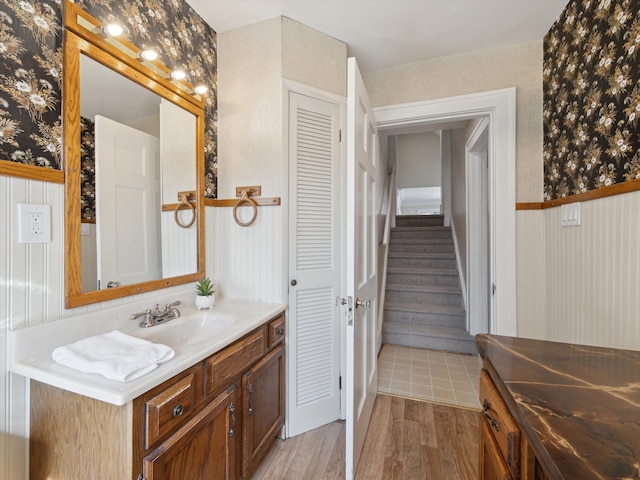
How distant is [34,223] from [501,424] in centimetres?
152

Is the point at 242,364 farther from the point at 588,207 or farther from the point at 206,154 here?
the point at 588,207

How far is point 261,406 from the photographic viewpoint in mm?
1370

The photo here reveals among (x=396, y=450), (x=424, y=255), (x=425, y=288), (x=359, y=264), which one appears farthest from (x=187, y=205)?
(x=424, y=255)

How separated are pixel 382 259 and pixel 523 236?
1451 millimetres

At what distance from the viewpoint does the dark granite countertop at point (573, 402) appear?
43 cm

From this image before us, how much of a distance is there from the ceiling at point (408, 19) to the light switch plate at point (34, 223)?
4.49ft

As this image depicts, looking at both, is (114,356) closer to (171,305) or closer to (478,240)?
(171,305)

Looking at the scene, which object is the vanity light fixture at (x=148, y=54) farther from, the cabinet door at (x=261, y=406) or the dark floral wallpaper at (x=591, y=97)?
the dark floral wallpaper at (x=591, y=97)

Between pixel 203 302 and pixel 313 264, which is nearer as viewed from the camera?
pixel 203 302

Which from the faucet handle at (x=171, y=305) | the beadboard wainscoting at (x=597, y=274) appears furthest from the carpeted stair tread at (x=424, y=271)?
the faucet handle at (x=171, y=305)

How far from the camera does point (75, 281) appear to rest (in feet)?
3.45

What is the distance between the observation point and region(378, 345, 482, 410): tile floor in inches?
82.6

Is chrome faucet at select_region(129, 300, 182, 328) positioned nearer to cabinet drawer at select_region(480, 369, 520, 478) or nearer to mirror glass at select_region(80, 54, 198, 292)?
mirror glass at select_region(80, 54, 198, 292)

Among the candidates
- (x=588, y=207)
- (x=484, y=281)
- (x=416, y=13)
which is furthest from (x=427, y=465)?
(x=416, y=13)
